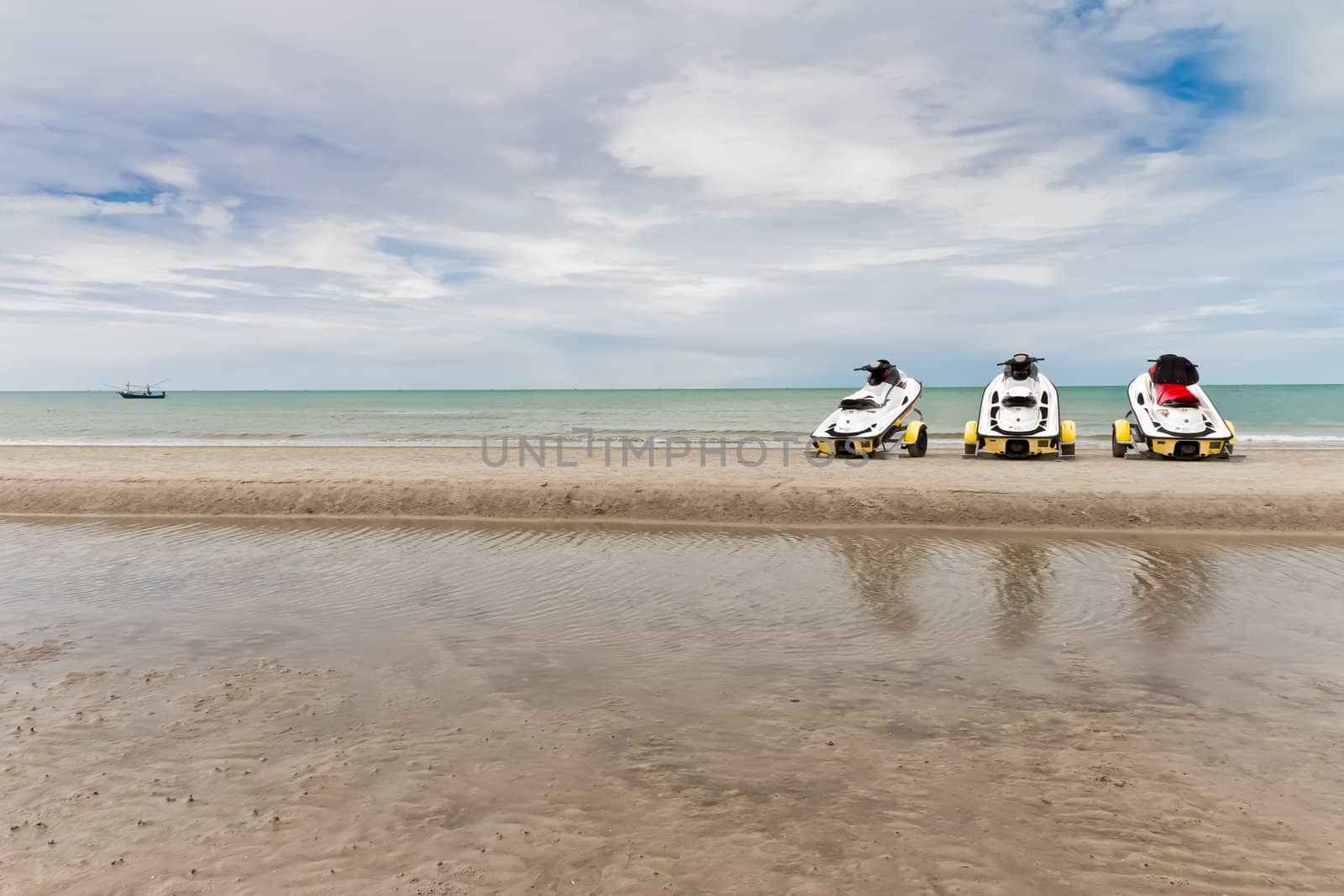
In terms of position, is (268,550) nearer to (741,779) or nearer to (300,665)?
(300,665)

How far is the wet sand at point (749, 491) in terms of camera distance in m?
11.2

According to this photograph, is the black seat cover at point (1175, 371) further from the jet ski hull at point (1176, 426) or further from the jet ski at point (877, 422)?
the jet ski at point (877, 422)

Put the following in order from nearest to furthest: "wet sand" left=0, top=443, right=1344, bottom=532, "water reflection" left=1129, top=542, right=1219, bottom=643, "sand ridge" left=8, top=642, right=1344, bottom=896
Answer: "sand ridge" left=8, top=642, right=1344, bottom=896 < "water reflection" left=1129, top=542, right=1219, bottom=643 < "wet sand" left=0, top=443, right=1344, bottom=532

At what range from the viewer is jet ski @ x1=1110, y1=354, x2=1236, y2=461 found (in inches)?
661

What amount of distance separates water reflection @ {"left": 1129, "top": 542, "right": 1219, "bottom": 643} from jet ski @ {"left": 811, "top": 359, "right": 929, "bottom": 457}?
28.7 ft

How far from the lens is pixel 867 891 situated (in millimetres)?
2918

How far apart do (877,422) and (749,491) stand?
7.01 metres

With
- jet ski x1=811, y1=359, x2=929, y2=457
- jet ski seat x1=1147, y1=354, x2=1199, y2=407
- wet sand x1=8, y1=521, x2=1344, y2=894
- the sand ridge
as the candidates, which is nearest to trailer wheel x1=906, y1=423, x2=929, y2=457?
jet ski x1=811, y1=359, x2=929, y2=457

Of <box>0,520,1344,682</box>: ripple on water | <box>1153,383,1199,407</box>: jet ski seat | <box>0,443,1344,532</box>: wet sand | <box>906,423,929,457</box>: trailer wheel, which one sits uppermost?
<box>1153,383,1199,407</box>: jet ski seat

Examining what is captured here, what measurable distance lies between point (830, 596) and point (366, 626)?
170 inches

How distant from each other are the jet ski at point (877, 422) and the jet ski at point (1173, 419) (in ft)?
15.7

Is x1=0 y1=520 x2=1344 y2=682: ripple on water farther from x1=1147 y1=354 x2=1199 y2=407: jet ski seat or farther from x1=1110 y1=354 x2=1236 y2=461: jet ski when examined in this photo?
x1=1147 y1=354 x2=1199 y2=407: jet ski seat

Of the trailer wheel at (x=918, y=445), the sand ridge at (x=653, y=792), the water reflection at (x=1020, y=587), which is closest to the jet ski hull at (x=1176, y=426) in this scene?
the trailer wheel at (x=918, y=445)

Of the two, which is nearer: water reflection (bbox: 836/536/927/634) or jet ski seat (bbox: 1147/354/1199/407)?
water reflection (bbox: 836/536/927/634)
